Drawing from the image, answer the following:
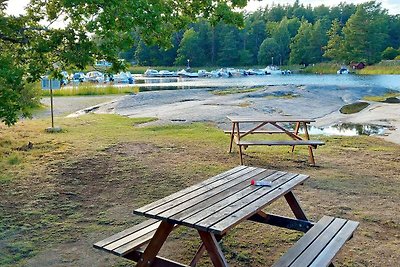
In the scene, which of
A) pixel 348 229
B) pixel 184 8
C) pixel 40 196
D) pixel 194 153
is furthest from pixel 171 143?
pixel 348 229

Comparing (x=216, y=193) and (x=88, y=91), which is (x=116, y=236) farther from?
(x=88, y=91)

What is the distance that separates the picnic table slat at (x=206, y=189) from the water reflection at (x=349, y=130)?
7.93 m

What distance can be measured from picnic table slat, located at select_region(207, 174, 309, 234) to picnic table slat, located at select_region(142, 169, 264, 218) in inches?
11.9

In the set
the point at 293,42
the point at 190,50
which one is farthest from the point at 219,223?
the point at 190,50

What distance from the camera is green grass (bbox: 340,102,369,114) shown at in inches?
635

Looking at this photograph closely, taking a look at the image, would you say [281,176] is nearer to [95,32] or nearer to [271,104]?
[95,32]

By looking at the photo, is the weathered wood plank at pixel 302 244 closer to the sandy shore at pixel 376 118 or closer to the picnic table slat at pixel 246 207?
the picnic table slat at pixel 246 207

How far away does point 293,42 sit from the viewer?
78.2 metres

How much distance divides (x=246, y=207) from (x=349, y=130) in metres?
9.74

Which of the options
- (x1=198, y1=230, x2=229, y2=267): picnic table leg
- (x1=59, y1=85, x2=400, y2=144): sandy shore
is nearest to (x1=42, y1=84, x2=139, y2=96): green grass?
(x1=59, y1=85, x2=400, y2=144): sandy shore

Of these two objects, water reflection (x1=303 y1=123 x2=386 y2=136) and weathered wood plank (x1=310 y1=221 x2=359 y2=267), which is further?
water reflection (x1=303 y1=123 x2=386 y2=136)

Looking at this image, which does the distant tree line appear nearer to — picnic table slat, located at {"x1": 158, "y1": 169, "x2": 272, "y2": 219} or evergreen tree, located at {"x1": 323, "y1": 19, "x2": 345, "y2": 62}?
evergreen tree, located at {"x1": 323, "y1": 19, "x2": 345, "y2": 62}

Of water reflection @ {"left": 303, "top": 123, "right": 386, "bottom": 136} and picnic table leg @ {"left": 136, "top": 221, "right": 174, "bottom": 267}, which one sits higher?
picnic table leg @ {"left": 136, "top": 221, "right": 174, "bottom": 267}

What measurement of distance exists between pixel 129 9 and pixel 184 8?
2.10 meters
